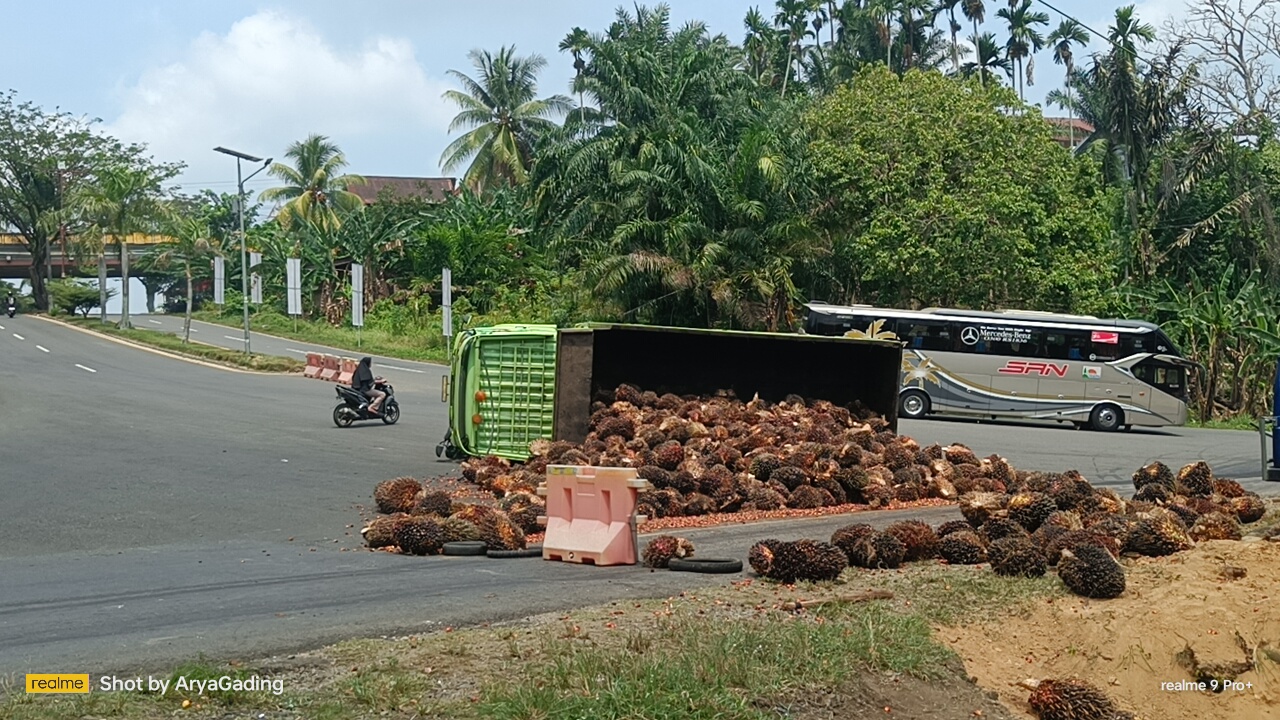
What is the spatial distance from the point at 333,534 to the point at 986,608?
A: 259 inches

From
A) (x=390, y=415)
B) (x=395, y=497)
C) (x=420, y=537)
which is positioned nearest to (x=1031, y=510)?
(x=420, y=537)

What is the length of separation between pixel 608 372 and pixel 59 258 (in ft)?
275

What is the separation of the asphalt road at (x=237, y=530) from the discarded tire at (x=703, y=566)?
0.24 meters

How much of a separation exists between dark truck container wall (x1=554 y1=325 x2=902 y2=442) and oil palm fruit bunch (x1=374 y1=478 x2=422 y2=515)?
4.26 meters

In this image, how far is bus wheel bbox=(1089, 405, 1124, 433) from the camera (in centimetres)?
3132

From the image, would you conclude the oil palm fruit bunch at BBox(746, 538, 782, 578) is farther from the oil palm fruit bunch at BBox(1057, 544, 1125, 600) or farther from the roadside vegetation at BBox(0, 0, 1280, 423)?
the roadside vegetation at BBox(0, 0, 1280, 423)

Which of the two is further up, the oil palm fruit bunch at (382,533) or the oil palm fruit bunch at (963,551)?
the oil palm fruit bunch at (963,551)

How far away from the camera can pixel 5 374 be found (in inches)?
1387

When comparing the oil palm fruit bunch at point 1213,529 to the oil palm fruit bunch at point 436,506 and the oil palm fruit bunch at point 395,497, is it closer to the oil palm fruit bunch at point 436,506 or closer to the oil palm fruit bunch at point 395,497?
the oil palm fruit bunch at point 436,506

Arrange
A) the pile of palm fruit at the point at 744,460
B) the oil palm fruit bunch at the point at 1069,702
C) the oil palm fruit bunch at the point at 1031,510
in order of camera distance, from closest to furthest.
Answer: the oil palm fruit bunch at the point at 1069,702, the oil palm fruit bunch at the point at 1031,510, the pile of palm fruit at the point at 744,460

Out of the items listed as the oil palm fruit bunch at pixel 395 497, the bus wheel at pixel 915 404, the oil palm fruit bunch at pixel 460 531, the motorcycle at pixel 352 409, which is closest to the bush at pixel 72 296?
the motorcycle at pixel 352 409

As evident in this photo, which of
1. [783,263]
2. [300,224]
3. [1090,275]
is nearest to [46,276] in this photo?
[300,224]

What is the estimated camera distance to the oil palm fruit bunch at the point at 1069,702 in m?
6.99

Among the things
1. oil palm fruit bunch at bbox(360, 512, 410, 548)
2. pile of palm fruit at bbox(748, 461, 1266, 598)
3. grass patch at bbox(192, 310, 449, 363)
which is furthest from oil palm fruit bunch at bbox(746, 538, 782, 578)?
grass patch at bbox(192, 310, 449, 363)
